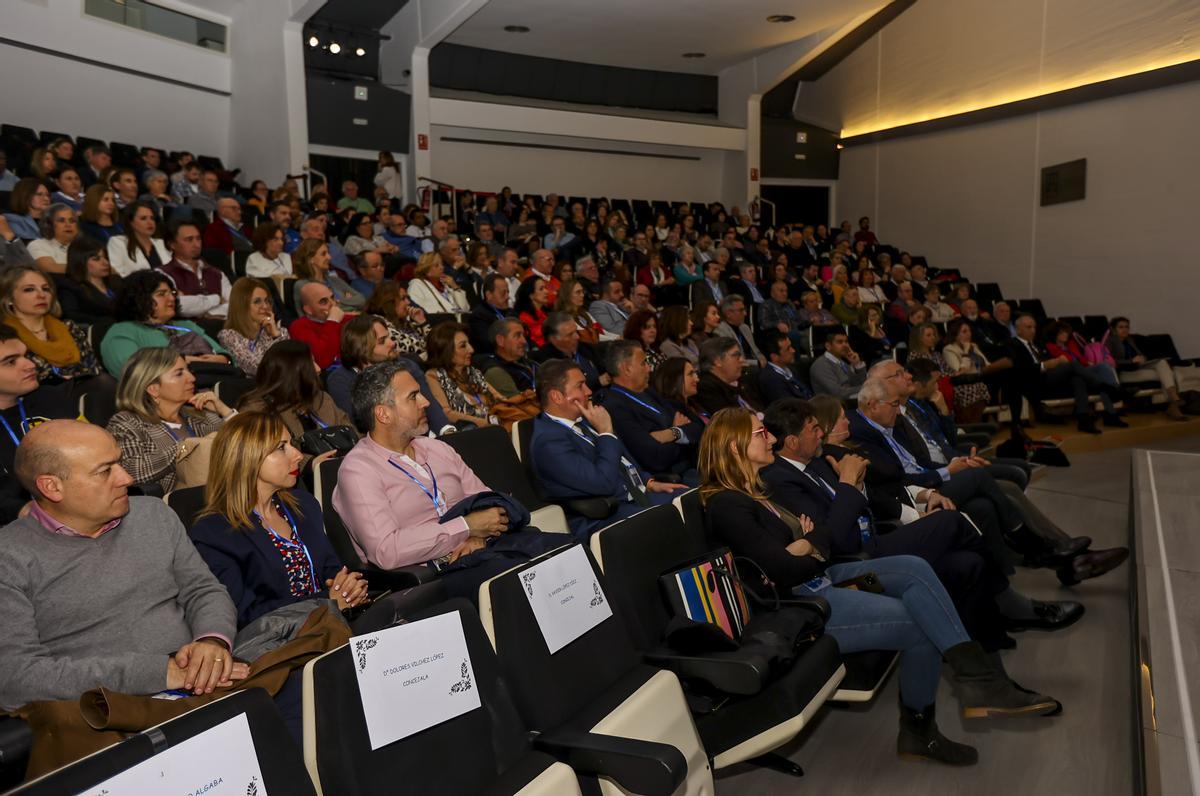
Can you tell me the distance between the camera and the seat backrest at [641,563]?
196 cm

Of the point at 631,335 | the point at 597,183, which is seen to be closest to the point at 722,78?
the point at 597,183

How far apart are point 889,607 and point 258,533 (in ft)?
5.24

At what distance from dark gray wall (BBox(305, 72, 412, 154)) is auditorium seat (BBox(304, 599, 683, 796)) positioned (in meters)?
9.07

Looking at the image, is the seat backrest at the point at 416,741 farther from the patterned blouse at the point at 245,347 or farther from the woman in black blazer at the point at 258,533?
the patterned blouse at the point at 245,347

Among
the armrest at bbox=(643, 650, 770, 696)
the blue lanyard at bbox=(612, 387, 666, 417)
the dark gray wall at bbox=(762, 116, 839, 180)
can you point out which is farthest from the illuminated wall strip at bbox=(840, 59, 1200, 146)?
the armrest at bbox=(643, 650, 770, 696)

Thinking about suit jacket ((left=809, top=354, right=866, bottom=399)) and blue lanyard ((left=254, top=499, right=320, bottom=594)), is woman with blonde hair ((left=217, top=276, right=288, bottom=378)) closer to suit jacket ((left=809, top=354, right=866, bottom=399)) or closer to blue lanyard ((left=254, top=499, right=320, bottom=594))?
blue lanyard ((left=254, top=499, right=320, bottom=594))

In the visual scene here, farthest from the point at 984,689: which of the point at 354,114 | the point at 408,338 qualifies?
the point at 354,114

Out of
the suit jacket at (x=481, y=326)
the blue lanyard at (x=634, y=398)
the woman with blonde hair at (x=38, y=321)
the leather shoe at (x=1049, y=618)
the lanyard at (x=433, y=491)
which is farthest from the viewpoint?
the suit jacket at (x=481, y=326)

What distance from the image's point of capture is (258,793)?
3.47ft

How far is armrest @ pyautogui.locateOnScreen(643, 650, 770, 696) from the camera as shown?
5.97ft

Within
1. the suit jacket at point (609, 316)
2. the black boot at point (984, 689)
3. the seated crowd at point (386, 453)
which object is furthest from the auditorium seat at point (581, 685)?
the suit jacket at point (609, 316)

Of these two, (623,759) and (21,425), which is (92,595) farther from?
(21,425)

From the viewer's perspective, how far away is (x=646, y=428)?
12.3ft

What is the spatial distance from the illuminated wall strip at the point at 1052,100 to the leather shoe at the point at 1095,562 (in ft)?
24.0
